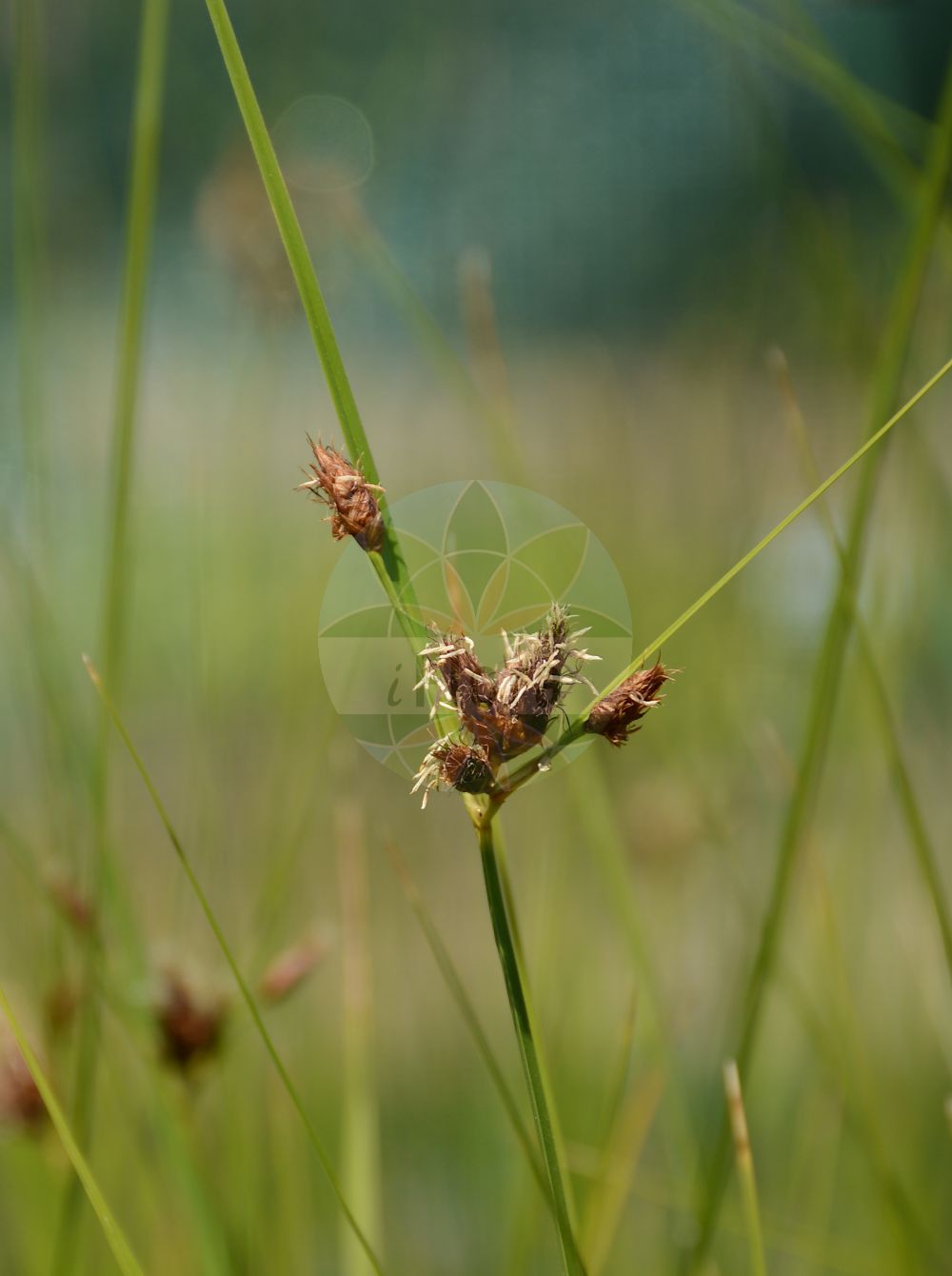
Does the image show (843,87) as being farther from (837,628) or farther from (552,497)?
(552,497)

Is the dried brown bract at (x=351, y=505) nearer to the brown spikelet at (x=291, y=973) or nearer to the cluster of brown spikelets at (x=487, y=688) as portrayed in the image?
the cluster of brown spikelets at (x=487, y=688)

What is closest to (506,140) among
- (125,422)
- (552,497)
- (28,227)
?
(552,497)

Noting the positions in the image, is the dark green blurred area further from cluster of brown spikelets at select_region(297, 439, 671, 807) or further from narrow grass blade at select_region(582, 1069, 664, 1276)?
cluster of brown spikelets at select_region(297, 439, 671, 807)

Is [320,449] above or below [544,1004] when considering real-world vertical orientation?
above

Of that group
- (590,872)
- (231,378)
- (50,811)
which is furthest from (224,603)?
(50,811)

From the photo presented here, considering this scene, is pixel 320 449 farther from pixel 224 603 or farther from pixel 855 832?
pixel 224 603

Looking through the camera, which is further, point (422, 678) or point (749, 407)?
point (749, 407)

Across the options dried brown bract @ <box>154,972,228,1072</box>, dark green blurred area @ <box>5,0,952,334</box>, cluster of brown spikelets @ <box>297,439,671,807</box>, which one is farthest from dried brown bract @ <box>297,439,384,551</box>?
dark green blurred area @ <box>5,0,952,334</box>
